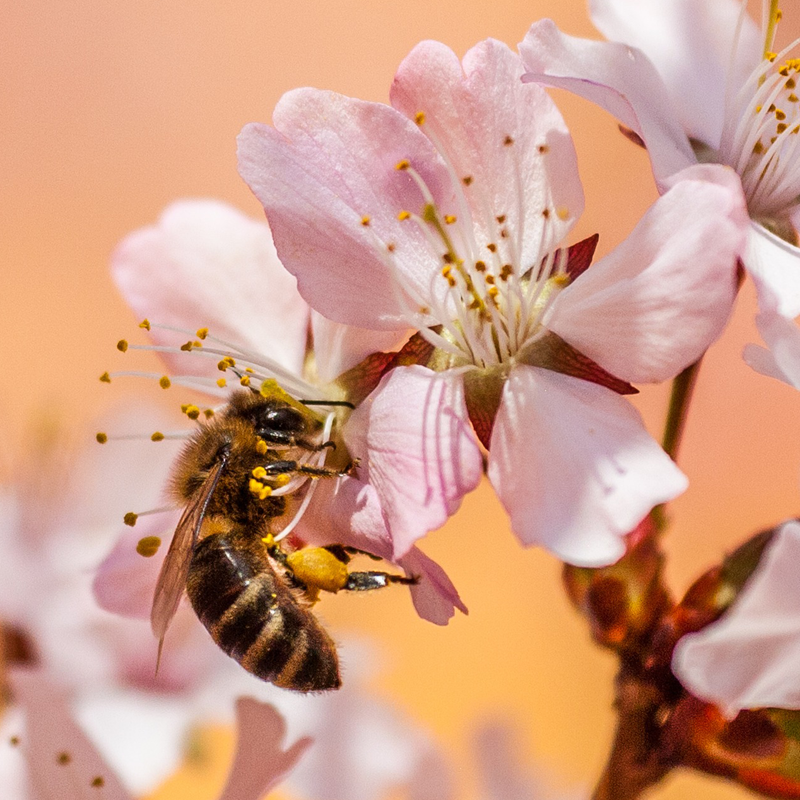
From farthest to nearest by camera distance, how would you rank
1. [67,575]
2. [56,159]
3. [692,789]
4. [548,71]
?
[56,159] < [692,789] < [67,575] < [548,71]

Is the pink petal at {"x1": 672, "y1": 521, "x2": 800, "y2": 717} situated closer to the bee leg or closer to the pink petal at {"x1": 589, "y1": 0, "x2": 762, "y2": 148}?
the bee leg

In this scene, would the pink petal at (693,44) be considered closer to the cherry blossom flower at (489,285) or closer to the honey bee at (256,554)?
the cherry blossom flower at (489,285)

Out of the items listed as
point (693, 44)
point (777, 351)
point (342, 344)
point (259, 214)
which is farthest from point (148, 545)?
point (259, 214)

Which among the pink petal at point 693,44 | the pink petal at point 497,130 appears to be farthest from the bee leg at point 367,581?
the pink petal at point 693,44

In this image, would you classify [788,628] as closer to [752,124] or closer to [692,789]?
[752,124]

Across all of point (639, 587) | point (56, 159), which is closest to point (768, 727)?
point (639, 587)

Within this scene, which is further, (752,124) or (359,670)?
(359,670)
